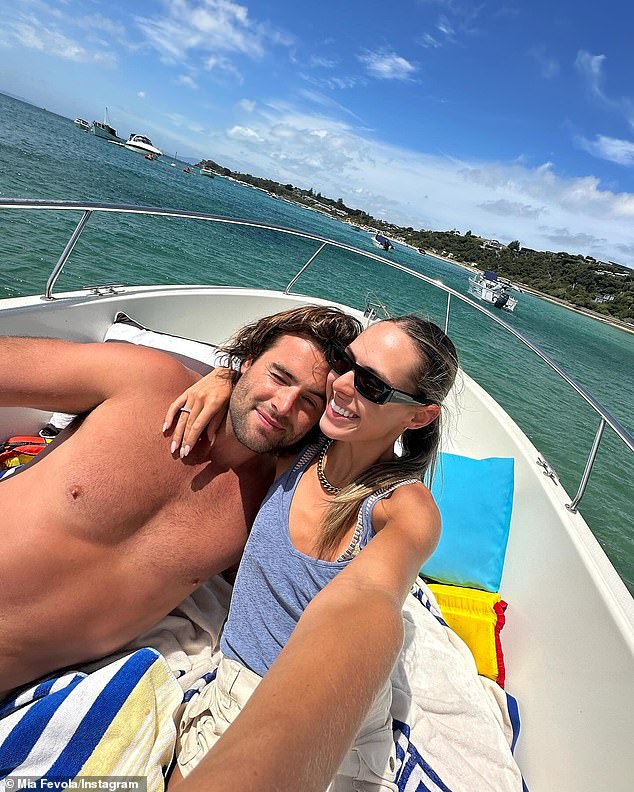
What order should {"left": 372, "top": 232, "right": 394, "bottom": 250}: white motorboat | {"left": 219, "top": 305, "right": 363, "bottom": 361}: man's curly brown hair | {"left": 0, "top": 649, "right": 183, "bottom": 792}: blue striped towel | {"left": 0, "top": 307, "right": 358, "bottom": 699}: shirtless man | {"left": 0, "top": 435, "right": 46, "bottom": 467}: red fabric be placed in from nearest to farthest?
1. {"left": 0, "top": 649, "right": 183, "bottom": 792}: blue striped towel
2. {"left": 0, "top": 307, "right": 358, "bottom": 699}: shirtless man
3. {"left": 219, "top": 305, "right": 363, "bottom": 361}: man's curly brown hair
4. {"left": 0, "top": 435, "right": 46, "bottom": 467}: red fabric
5. {"left": 372, "top": 232, "right": 394, "bottom": 250}: white motorboat

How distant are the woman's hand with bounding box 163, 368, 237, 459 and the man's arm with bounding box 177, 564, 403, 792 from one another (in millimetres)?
666

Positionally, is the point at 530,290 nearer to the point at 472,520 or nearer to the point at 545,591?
the point at 472,520

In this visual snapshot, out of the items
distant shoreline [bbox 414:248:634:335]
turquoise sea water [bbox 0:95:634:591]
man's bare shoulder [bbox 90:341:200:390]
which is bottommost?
distant shoreline [bbox 414:248:634:335]

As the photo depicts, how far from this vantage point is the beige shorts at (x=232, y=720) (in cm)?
112

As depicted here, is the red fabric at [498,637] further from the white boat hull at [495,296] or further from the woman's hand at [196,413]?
the white boat hull at [495,296]

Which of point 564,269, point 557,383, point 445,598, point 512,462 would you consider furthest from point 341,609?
point 564,269

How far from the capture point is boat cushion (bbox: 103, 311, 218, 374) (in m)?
2.39

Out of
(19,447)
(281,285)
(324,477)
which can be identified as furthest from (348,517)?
(281,285)

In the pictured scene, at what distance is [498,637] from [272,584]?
3.88 feet

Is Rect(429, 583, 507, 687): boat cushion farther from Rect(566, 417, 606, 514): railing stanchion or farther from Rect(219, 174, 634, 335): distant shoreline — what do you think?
Rect(219, 174, 634, 335): distant shoreline

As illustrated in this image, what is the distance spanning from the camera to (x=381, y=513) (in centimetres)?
125

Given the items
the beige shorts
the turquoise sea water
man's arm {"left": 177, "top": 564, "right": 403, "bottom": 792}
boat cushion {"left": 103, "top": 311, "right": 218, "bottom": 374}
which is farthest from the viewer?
the turquoise sea water

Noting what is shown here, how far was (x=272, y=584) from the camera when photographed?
1221 millimetres

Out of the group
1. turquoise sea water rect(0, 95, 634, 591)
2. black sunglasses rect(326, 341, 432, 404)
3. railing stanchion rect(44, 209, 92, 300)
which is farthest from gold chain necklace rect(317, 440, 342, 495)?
railing stanchion rect(44, 209, 92, 300)
